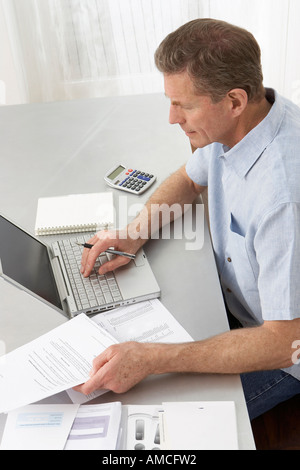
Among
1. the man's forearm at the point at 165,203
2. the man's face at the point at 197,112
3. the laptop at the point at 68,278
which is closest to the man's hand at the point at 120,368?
the laptop at the point at 68,278

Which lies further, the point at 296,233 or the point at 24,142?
the point at 24,142

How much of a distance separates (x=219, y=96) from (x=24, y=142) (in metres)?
0.87

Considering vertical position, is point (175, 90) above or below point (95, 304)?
above

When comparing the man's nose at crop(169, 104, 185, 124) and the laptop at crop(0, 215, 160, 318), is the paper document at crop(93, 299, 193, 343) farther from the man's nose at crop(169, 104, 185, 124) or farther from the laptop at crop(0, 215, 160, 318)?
the man's nose at crop(169, 104, 185, 124)

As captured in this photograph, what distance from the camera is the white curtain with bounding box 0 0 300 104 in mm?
2730

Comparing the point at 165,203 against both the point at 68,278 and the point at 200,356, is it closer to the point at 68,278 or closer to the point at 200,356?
the point at 68,278

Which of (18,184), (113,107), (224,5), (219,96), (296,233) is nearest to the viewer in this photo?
(296,233)

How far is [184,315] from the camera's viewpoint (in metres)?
1.29

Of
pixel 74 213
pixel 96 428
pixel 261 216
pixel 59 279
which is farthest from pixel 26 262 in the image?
pixel 261 216

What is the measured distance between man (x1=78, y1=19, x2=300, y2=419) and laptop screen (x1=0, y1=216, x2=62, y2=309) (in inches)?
4.2
